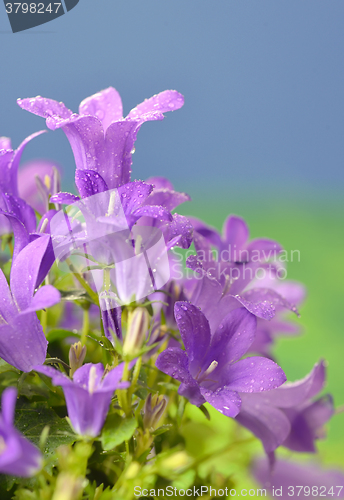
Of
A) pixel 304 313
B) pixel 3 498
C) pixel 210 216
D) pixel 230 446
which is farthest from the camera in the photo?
pixel 210 216

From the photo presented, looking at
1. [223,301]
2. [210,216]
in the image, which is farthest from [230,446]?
[210,216]

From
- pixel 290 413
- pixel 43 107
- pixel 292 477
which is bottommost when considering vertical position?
pixel 292 477

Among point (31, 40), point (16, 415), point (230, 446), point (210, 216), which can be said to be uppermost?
point (31, 40)

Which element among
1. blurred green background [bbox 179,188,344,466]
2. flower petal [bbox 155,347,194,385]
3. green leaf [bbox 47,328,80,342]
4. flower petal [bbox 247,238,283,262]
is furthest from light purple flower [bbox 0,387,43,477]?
blurred green background [bbox 179,188,344,466]

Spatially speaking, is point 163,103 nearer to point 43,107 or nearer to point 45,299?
point 43,107

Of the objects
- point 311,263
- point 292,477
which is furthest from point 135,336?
point 311,263

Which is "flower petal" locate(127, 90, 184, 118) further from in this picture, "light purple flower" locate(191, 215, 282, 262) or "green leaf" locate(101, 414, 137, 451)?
"green leaf" locate(101, 414, 137, 451)

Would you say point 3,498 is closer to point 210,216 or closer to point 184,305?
point 184,305
